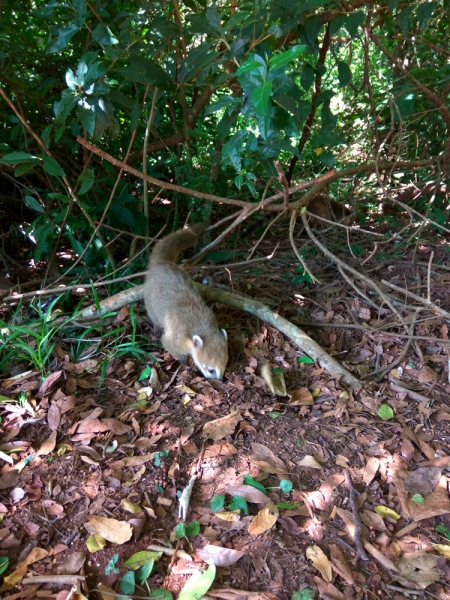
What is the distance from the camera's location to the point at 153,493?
7.73 feet

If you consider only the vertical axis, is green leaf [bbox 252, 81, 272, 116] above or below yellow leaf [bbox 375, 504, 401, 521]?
above

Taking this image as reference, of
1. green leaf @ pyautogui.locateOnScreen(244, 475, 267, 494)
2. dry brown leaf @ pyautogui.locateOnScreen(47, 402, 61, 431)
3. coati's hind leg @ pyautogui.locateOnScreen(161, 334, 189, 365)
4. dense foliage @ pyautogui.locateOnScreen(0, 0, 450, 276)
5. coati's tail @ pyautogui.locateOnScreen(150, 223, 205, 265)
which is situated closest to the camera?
green leaf @ pyautogui.locateOnScreen(244, 475, 267, 494)

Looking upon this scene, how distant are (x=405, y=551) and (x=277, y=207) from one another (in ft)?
8.04

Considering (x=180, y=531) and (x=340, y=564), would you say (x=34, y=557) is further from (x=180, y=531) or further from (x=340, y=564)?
(x=340, y=564)

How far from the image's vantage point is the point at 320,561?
2045mm

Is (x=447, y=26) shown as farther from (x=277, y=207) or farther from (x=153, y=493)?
(x=153, y=493)

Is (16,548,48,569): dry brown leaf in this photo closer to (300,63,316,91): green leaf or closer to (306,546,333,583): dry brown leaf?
(306,546,333,583): dry brown leaf

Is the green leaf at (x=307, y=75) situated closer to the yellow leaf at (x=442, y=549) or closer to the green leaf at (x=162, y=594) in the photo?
the yellow leaf at (x=442, y=549)

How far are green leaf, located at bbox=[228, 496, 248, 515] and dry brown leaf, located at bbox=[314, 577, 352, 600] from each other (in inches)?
19.3

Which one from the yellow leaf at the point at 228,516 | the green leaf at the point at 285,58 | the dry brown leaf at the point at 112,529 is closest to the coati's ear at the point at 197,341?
the yellow leaf at the point at 228,516

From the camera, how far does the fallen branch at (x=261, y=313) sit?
3268 millimetres

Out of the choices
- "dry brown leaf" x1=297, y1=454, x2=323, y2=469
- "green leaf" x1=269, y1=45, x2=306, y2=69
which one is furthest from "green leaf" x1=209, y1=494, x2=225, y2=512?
"green leaf" x1=269, y1=45, x2=306, y2=69

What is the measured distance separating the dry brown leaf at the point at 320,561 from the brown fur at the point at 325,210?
12.2ft

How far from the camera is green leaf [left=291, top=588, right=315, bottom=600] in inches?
75.1
